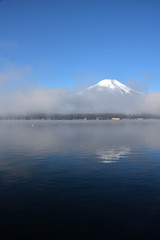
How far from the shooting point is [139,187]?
56.4ft

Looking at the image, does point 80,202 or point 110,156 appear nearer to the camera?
point 80,202

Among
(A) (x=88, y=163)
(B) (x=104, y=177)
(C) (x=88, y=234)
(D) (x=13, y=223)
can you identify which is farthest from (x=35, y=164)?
(C) (x=88, y=234)

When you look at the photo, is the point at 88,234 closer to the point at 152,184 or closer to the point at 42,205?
the point at 42,205

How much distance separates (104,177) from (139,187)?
150 inches

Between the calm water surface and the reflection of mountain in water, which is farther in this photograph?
the reflection of mountain in water

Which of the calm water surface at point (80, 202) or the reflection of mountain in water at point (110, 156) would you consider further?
the reflection of mountain in water at point (110, 156)

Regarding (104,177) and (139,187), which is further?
(104,177)

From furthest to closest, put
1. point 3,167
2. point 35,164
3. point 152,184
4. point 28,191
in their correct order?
point 35,164, point 3,167, point 152,184, point 28,191

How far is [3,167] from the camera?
24125 mm

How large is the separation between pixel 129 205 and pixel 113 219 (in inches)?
88.4

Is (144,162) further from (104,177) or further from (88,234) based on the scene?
(88,234)

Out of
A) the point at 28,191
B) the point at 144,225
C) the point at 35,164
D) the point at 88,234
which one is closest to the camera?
the point at 88,234

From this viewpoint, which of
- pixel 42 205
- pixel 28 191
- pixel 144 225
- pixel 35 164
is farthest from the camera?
pixel 35 164

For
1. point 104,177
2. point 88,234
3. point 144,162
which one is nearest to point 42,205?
point 88,234
